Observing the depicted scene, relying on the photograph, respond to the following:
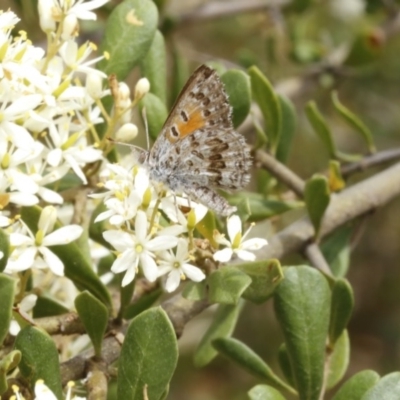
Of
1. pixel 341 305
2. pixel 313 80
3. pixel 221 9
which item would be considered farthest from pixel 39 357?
pixel 221 9

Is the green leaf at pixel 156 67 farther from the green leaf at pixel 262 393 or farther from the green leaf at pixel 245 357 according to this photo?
the green leaf at pixel 262 393

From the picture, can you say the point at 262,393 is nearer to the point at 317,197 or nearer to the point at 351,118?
the point at 317,197

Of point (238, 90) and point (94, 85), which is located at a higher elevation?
point (94, 85)

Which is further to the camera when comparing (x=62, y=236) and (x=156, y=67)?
(x=156, y=67)

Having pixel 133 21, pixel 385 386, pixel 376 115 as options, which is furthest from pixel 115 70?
pixel 376 115

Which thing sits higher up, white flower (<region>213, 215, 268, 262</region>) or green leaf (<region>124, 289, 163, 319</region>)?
white flower (<region>213, 215, 268, 262</region>)

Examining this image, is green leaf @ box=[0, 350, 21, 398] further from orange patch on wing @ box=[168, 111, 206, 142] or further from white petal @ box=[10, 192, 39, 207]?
orange patch on wing @ box=[168, 111, 206, 142]

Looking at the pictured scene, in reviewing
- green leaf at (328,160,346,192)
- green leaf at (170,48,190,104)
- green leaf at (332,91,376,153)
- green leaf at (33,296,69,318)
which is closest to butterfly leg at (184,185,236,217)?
green leaf at (33,296,69,318)
